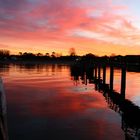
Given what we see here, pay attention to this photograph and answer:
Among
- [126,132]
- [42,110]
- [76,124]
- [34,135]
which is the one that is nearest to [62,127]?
[76,124]

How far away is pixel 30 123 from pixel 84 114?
16.4 feet

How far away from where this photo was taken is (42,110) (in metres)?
22.4

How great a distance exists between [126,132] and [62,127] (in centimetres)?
379

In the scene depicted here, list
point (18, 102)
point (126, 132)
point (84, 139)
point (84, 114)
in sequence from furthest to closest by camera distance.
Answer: point (18, 102)
point (84, 114)
point (126, 132)
point (84, 139)

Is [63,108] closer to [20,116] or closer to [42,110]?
[42,110]

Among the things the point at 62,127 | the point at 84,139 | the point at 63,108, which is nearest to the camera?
the point at 84,139

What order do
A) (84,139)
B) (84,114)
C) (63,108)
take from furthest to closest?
(63,108)
(84,114)
(84,139)

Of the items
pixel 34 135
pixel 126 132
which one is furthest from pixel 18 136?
pixel 126 132

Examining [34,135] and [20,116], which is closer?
[34,135]

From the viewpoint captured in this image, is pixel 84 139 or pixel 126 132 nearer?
pixel 84 139

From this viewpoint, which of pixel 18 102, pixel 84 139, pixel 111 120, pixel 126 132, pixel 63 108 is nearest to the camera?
pixel 84 139

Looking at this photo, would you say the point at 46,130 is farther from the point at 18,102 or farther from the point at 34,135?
the point at 18,102

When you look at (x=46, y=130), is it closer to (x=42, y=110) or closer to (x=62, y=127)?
(x=62, y=127)

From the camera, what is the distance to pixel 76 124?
1809 centimetres
